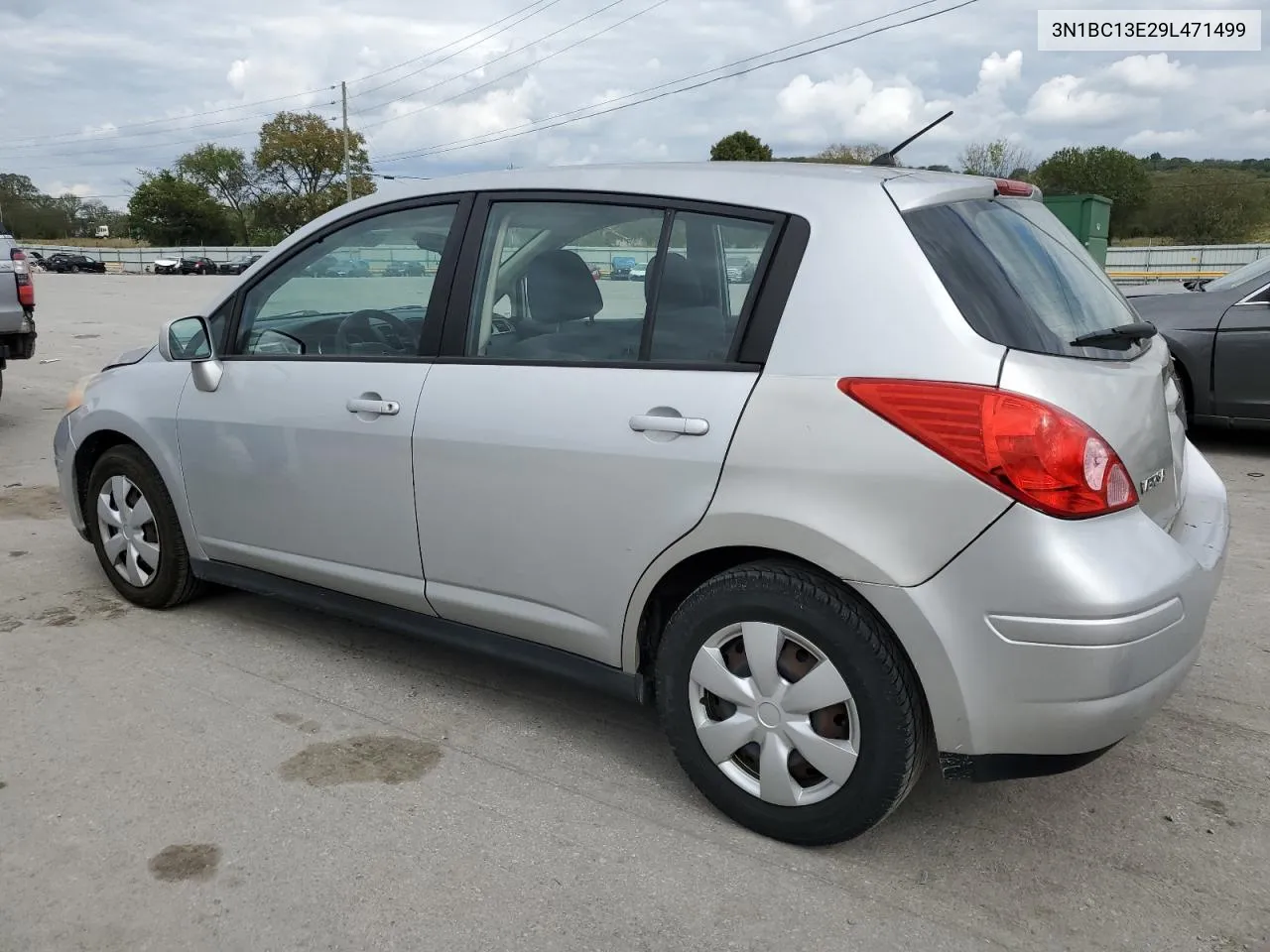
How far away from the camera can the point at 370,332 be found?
3555 mm

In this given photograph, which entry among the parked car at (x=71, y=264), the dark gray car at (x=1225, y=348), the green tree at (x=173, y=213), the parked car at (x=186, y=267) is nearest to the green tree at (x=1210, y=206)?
the dark gray car at (x=1225, y=348)

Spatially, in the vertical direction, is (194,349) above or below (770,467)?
above

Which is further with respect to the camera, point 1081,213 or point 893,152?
point 1081,213

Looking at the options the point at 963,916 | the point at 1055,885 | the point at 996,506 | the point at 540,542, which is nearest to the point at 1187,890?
the point at 1055,885

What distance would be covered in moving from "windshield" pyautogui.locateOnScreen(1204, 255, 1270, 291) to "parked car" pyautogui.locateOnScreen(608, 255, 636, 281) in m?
6.25

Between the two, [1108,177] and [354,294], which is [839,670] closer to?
[354,294]

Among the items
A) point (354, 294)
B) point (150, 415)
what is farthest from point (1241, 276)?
point (150, 415)

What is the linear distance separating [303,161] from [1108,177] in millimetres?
58167

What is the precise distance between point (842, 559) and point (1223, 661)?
223 cm

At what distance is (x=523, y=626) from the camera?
3.15 meters

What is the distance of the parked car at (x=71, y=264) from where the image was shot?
58375 millimetres

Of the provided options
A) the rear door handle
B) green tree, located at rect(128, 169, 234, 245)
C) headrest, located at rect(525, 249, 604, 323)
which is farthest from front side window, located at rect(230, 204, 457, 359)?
green tree, located at rect(128, 169, 234, 245)

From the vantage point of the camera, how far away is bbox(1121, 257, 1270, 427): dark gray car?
7.23 m

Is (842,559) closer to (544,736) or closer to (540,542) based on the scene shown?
(540,542)
